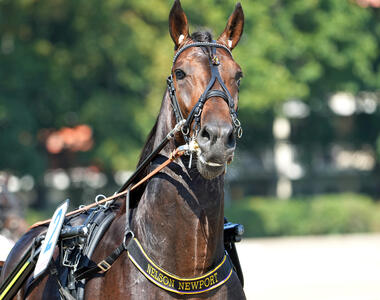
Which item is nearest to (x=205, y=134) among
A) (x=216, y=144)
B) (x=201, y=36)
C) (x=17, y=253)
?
(x=216, y=144)

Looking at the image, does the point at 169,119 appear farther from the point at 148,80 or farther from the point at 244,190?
the point at 244,190

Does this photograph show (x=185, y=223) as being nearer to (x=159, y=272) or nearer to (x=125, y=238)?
(x=159, y=272)

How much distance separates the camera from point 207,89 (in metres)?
4.43

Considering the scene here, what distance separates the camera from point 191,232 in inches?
180

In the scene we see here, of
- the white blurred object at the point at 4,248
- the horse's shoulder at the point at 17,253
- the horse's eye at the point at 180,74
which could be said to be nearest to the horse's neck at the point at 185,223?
the horse's eye at the point at 180,74

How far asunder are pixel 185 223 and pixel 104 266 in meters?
0.61

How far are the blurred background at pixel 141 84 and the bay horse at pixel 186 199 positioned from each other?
1994cm

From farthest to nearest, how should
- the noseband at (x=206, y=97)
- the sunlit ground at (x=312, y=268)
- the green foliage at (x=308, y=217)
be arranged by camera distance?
the green foliage at (x=308, y=217), the sunlit ground at (x=312, y=268), the noseband at (x=206, y=97)

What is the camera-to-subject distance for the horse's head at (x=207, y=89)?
13.7ft

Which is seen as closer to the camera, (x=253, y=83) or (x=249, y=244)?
(x=249, y=244)

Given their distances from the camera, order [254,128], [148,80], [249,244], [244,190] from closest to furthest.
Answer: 1. [249,244]
2. [148,80]
3. [254,128]
4. [244,190]

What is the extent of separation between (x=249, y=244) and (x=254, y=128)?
32.2 ft

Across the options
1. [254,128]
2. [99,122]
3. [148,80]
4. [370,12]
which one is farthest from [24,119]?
[370,12]

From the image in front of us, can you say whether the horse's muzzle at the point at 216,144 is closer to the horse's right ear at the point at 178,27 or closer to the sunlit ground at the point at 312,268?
the horse's right ear at the point at 178,27
